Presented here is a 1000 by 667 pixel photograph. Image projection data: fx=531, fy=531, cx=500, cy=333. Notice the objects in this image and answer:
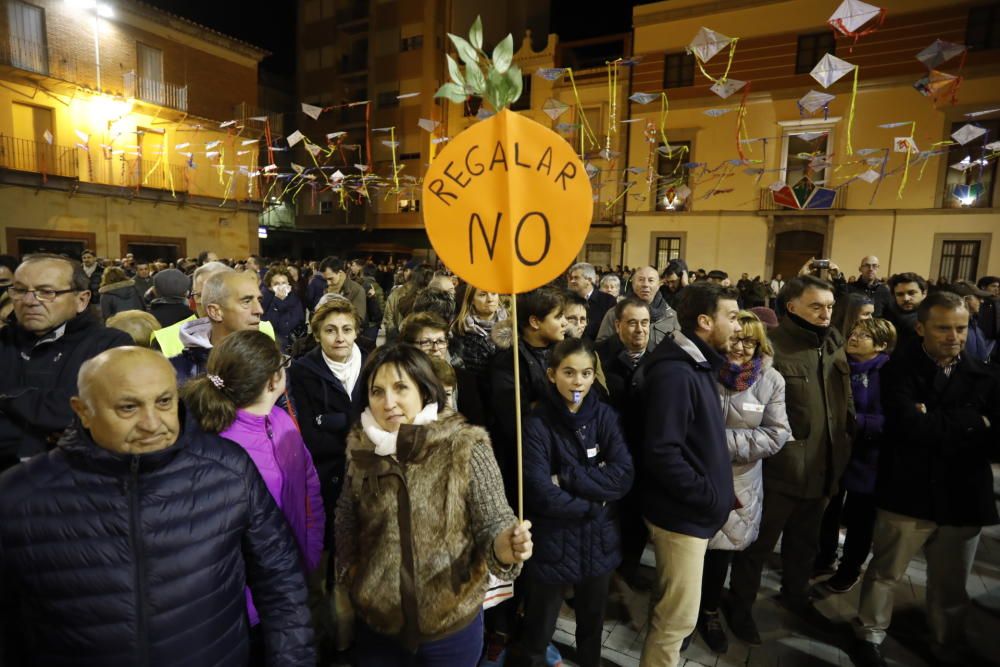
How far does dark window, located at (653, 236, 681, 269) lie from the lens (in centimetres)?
2295

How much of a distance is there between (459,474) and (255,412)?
0.95 m

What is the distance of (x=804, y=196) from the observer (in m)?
18.7

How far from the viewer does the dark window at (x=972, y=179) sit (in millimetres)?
18250

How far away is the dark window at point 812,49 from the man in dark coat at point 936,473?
69.5 feet

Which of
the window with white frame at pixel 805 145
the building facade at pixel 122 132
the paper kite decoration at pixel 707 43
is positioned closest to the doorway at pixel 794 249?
the window with white frame at pixel 805 145

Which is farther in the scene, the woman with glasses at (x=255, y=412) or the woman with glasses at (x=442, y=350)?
the woman with glasses at (x=442, y=350)

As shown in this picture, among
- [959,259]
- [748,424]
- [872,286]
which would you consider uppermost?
[959,259]

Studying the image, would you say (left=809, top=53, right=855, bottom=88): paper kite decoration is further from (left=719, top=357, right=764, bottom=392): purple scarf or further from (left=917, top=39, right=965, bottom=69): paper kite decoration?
(left=719, top=357, right=764, bottom=392): purple scarf

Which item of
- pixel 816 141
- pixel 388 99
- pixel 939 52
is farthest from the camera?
pixel 388 99

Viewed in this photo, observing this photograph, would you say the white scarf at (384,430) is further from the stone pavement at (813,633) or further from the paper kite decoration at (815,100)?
the paper kite decoration at (815,100)

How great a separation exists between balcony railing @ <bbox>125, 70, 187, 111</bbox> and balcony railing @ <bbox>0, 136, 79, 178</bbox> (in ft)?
10.5

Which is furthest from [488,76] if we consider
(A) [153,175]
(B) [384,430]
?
(A) [153,175]

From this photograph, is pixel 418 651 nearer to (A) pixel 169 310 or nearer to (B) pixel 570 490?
(B) pixel 570 490

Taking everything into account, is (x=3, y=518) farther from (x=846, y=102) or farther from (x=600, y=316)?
(x=846, y=102)
